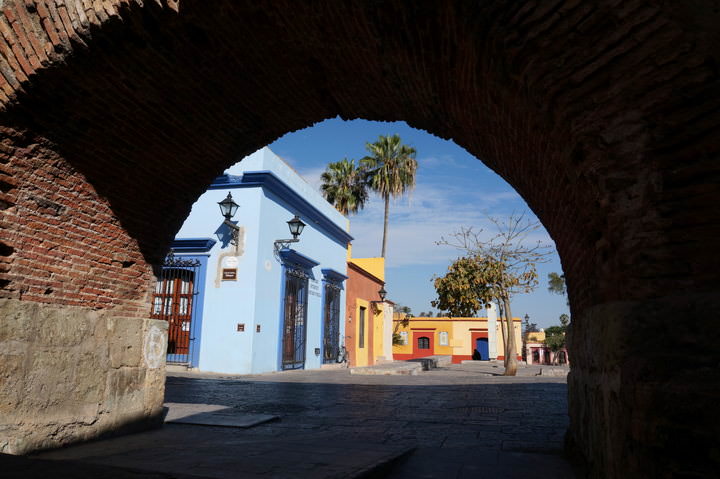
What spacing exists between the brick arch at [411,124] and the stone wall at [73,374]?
23 mm

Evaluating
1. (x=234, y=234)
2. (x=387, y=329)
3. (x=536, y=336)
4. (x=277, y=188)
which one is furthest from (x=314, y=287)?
(x=536, y=336)

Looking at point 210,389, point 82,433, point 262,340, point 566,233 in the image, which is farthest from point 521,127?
point 262,340

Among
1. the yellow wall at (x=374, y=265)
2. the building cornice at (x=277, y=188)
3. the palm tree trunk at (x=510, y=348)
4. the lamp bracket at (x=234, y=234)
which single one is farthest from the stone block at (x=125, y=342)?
the yellow wall at (x=374, y=265)

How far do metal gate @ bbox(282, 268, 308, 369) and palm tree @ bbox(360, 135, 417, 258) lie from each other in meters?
12.5

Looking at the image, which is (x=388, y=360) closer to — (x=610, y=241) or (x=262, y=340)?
(x=262, y=340)

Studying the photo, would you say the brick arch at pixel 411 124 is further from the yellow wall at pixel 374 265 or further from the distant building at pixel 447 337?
the distant building at pixel 447 337

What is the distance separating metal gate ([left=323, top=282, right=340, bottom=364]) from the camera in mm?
16844

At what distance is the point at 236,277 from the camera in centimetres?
1248

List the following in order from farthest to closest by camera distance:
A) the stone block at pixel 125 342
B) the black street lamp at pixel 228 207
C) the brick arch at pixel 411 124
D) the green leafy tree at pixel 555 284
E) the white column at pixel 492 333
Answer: the green leafy tree at pixel 555 284
the white column at pixel 492 333
the black street lamp at pixel 228 207
the stone block at pixel 125 342
the brick arch at pixel 411 124

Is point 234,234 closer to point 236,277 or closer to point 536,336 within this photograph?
point 236,277

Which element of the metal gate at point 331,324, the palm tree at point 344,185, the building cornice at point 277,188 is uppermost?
the palm tree at point 344,185

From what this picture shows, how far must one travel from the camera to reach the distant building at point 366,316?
1912 centimetres

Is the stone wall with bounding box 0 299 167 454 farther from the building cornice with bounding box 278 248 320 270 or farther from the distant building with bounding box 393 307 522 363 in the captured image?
the distant building with bounding box 393 307 522 363

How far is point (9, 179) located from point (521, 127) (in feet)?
11.9
